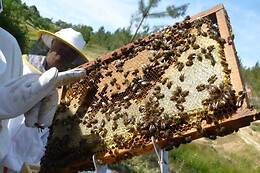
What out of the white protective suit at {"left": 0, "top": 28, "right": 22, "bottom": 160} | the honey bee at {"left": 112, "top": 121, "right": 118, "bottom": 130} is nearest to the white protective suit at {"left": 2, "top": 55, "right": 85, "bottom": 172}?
the white protective suit at {"left": 0, "top": 28, "right": 22, "bottom": 160}

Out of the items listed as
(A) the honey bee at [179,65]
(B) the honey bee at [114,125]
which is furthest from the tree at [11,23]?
(A) the honey bee at [179,65]

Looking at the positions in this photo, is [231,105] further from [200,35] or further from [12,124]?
[12,124]

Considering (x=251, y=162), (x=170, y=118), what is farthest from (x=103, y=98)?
(x=251, y=162)

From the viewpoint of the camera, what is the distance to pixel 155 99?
3424mm

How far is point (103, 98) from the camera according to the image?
13.0 feet

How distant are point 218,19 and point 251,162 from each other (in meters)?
20.7

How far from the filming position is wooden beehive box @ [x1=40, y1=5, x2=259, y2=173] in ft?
9.97

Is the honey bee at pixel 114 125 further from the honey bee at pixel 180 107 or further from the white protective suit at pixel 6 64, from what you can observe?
the white protective suit at pixel 6 64

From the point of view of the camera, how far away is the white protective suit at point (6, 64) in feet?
11.3

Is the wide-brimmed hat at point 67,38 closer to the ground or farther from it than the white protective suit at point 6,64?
farther from it

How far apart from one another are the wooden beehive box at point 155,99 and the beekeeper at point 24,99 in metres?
0.43

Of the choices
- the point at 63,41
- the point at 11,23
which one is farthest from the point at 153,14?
the point at 63,41

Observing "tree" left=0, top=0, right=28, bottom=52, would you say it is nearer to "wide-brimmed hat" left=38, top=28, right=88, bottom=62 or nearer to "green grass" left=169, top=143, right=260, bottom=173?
"green grass" left=169, top=143, right=260, bottom=173

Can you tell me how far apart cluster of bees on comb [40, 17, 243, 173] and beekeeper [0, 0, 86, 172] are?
0.41m
